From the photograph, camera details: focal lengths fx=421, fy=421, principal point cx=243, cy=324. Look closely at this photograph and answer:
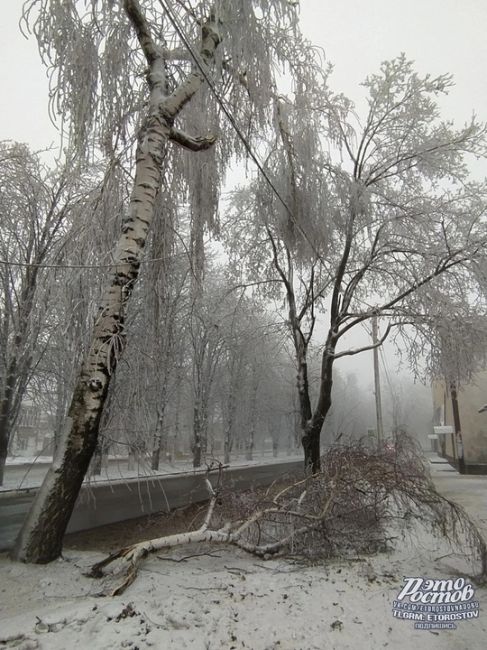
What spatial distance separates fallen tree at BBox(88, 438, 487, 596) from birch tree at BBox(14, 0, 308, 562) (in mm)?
1155

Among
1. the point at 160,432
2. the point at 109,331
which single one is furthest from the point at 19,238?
the point at 109,331

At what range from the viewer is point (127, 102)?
17.8 ft

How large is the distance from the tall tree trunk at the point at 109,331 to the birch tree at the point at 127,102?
1 centimetres

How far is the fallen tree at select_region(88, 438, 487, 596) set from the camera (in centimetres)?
466

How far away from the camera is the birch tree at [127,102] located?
13.6 ft

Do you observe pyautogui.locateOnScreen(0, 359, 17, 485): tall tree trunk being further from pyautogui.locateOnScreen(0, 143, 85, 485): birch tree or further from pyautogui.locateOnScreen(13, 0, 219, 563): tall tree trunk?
pyautogui.locateOnScreen(13, 0, 219, 563): tall tree trunk

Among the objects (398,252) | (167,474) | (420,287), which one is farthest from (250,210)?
(167,474)

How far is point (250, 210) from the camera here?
11.0m

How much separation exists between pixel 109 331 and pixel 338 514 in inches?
136

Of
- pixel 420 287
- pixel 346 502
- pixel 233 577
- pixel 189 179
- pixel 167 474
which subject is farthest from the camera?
pixel 167 474

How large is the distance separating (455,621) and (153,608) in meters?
2.24

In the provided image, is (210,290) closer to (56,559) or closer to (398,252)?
(398,252)

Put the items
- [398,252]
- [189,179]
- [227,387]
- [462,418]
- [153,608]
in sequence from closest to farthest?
[153,608], [189,179], [398,252], [462,418], [227,387]

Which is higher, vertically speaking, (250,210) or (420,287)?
(250,210)
